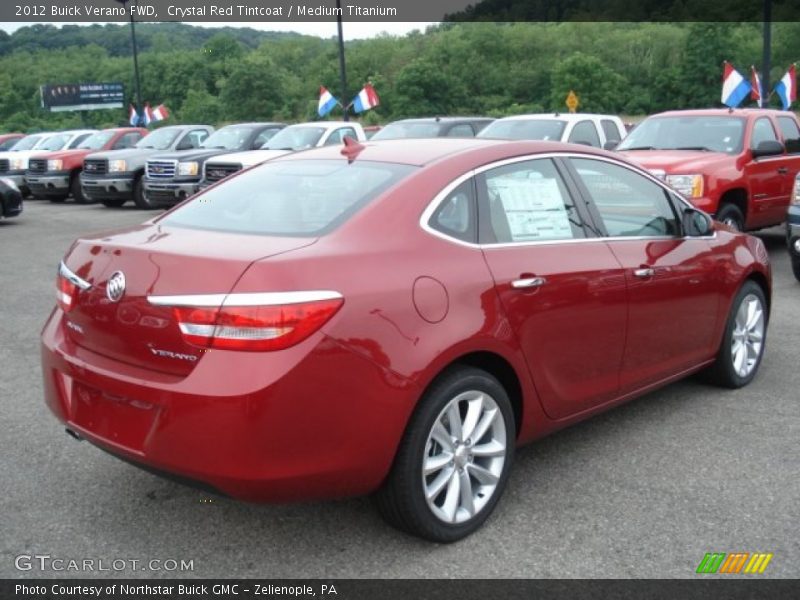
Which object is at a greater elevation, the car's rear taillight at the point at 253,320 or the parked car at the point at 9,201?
the car's rear taillight at the point at 253,320

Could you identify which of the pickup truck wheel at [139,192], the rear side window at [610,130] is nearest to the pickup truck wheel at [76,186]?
the pickup truck wheel at [139,192]

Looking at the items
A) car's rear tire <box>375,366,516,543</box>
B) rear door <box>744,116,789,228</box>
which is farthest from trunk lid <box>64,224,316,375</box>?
rear door <box>744,116,789,228</box>

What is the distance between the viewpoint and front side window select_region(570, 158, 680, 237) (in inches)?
169

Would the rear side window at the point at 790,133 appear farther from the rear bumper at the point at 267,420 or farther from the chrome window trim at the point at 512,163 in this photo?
the rear bumper at the point at 267,420

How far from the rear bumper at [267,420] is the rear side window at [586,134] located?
9693 mm

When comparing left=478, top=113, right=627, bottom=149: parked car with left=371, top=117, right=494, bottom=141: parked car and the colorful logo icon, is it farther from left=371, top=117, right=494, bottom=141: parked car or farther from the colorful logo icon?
the colorful logo icon

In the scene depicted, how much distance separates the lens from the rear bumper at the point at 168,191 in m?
15.7

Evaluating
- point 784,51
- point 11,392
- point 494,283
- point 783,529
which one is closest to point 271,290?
point 494,283

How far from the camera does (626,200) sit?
4582 mm

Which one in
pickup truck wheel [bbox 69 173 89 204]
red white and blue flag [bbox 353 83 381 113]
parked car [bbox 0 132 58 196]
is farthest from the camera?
red white and blue flag [bbox 353 83 381 113]

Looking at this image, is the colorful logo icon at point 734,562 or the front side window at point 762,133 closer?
the colorful logo icon at point 734,562

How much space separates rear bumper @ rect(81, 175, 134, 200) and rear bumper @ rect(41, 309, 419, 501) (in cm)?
1511

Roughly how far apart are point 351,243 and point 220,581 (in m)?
1.35

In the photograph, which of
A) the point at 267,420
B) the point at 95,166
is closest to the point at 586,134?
the point at 267,420
